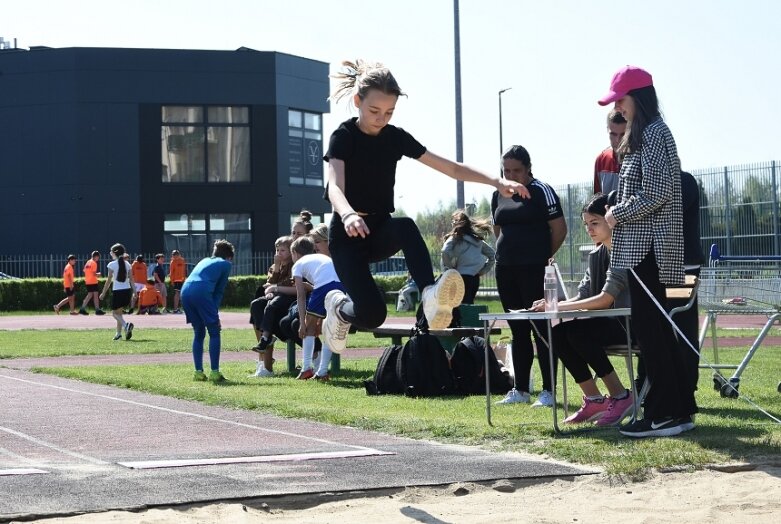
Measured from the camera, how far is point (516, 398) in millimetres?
10945

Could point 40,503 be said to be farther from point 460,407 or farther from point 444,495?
point 460,407

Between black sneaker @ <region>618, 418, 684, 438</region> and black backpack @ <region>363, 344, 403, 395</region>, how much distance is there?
376 cm

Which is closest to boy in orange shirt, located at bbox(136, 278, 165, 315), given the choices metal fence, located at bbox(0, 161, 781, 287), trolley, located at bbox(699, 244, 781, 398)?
metal fence, located at bbox(0, 161, 781, 287)

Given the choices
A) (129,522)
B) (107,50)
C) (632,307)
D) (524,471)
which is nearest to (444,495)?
(524,471)

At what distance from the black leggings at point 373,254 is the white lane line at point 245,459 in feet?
2.74

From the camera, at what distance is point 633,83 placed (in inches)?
336

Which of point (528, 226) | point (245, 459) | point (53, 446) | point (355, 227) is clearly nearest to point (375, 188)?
point (355, 227)

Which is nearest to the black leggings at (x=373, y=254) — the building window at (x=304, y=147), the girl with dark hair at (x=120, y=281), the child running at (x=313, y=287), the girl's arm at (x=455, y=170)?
the girl's arm at (x=455, y=170)

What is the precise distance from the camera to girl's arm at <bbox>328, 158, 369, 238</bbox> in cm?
678

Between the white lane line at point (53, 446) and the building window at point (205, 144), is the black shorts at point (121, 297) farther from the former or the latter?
the building window at point (205, 144)

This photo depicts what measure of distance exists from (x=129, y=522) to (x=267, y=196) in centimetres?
4615

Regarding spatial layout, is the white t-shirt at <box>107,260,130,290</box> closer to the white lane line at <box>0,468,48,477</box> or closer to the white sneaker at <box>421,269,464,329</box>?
the white lane line at <box>0,468,48,477</box>

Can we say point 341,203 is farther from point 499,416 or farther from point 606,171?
point 606,171

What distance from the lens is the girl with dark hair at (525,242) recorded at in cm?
1048
